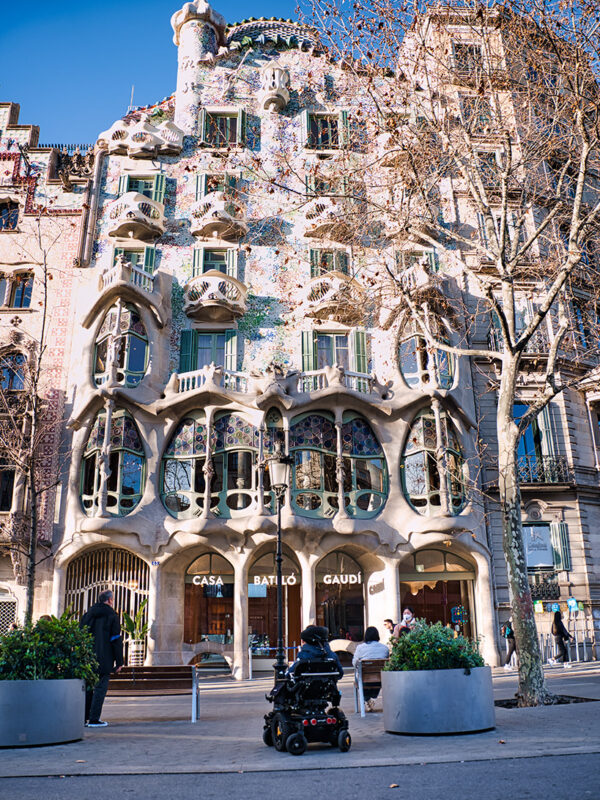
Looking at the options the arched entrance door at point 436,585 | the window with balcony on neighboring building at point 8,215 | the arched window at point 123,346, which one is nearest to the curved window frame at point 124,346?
the arched window at point 123,346

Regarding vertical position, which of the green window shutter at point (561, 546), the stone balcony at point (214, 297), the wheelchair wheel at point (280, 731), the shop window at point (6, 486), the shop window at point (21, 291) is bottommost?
the wheelchair wheel at point (280, 731)

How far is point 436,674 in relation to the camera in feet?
27.5

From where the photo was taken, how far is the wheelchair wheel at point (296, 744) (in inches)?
293

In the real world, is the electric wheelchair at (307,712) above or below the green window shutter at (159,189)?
below

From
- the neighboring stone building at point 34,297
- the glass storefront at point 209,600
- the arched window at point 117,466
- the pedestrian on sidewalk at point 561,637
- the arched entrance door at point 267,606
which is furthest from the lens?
the arched entrance door at point 267,606

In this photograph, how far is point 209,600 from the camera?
936 inches

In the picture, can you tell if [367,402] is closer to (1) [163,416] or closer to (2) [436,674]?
(1) [163,416]

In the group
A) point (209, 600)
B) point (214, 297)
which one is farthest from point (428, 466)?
point (214, 297)

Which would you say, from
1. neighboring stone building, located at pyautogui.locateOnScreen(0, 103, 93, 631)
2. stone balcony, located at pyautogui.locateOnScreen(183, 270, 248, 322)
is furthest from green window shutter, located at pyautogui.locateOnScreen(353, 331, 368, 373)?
neighboring stone building, located at pyautogui.locateOnScreen(0, 103, 93, 631)

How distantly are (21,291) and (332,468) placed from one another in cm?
1356

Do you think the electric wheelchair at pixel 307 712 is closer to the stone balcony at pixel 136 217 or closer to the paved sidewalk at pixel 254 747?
the paved sidewalk at pixel 254 747

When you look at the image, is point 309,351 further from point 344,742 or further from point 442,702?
point 344,742

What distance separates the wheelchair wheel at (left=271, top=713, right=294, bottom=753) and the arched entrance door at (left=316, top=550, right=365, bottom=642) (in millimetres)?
15998

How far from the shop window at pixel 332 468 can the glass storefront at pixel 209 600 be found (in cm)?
381
